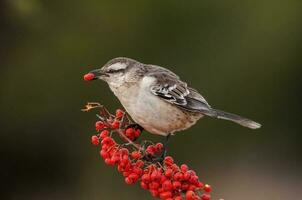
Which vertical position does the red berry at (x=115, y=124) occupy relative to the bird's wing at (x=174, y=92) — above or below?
below

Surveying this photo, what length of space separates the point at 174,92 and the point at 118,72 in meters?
0.63

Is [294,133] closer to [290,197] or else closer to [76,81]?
[290,197]

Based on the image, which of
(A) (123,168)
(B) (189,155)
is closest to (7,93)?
(B) (189,155)

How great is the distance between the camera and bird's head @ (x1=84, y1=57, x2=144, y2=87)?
261 inches

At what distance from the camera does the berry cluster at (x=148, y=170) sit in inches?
201

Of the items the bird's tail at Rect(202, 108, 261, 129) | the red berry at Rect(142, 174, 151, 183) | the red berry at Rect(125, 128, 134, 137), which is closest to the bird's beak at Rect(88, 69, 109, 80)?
the red berry at Rect(125, 128, 134, 137)

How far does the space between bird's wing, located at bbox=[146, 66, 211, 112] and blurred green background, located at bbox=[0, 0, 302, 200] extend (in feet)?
16.1

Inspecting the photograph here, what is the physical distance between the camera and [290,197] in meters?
14.2

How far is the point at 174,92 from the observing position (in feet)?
22.8

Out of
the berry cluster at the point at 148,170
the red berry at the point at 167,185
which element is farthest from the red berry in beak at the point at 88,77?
the red berry at the point at 167,185

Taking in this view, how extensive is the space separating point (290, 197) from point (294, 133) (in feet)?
4.57

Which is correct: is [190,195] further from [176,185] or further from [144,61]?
[144,61]

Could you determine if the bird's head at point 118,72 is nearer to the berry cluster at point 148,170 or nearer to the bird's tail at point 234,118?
the bird's tail at point 234,118

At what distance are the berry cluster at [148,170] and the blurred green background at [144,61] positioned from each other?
6400 mm
